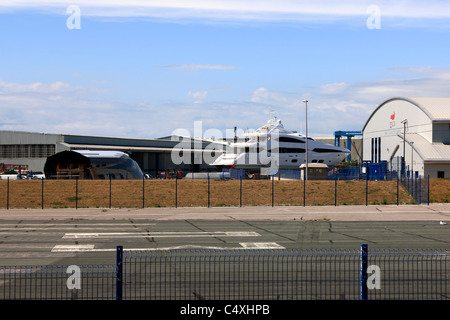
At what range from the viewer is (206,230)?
24.8 meters

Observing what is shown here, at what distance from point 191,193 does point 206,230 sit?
16743 mm

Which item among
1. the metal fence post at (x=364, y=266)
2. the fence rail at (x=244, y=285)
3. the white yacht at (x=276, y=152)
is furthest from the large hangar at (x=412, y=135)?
the metal fence post at (x=364, y=266)

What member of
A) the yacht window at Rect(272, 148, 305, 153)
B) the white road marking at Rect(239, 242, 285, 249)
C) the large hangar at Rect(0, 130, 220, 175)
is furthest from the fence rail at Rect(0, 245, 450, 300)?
the yacht window at Rect(272, 148, 305, 153)

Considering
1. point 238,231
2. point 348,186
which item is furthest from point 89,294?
point 348,186

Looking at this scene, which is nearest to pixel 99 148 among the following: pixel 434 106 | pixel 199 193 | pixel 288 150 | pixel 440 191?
pixel 288 150

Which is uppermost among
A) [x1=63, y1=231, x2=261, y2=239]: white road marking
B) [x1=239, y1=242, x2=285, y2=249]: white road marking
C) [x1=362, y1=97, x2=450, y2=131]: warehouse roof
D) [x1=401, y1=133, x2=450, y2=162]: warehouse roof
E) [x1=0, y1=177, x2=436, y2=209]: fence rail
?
[x1=362, y1=97, x2=450, y2=131]: warehouse roof

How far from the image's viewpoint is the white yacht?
89500 mm

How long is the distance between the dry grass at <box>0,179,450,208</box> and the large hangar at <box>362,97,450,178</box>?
1579cm

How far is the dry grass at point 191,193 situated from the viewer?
39031 mm

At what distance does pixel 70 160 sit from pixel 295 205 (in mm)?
23870

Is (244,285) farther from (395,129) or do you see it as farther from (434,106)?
(395,129)

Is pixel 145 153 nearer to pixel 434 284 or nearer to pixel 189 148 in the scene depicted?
pixel 189 148

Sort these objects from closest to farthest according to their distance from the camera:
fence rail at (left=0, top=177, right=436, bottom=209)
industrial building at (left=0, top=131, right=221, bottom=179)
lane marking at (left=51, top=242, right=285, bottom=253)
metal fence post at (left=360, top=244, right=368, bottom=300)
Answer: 1. metal fence post at (left=360, top=244, right=368, bottom=300)
2. lane marking at (left=51, top=242, right=285, bottom=253)
3. fence rail at (left=0, top=177, right=436, bottom=209)
4. industrial building at (left=0, top=131, right=221, bottom=179)

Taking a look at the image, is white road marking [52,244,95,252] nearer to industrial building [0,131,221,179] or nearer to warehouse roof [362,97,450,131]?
industrial building [0,131,221,179]
